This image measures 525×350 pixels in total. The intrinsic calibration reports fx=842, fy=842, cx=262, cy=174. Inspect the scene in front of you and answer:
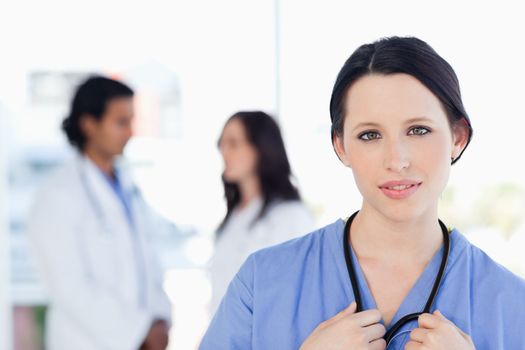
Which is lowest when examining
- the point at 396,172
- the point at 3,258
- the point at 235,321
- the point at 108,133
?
the point at 3,258

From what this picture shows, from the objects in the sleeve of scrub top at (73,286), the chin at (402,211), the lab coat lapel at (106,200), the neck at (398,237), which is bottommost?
the sleeve of scrub top at (73,286)

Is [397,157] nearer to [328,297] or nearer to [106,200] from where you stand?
[328,297]

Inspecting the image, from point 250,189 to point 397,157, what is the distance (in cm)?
141

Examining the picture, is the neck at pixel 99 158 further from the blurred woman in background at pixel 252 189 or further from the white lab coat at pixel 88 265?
the blurred woman in background at pixel 252 189

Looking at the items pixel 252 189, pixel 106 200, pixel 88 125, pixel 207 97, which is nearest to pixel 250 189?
pixel 252 189

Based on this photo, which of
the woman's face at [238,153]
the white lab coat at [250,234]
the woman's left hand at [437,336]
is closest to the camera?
the woman's left hand at [437,336]

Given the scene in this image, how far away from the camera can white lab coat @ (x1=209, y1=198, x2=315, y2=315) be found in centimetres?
229

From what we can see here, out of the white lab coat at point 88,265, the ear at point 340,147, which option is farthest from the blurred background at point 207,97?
the ear at point 340,147

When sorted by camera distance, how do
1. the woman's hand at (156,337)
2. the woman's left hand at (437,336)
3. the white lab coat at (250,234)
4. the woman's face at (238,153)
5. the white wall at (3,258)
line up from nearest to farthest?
the woman's left hand at (437,336), the white lab coat at (250,234), the woman's face at (238,153), the woman's hand at (156,337), the white wall at (3,258)

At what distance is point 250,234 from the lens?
7.59 ft

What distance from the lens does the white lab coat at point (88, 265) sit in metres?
2.48

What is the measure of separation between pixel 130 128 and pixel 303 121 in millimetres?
887

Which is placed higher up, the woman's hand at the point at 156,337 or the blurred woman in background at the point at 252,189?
the blurred woman in background at the point at 252,189

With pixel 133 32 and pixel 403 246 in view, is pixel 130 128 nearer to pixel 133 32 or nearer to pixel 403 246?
pixel 133 32
